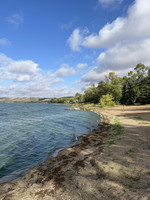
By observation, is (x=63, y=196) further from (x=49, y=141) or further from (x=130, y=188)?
(x=49, y=141)

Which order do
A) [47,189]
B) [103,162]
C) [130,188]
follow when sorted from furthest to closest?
[103,162] → [47,189] → [130,188]

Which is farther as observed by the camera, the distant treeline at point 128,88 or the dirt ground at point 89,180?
the distant treeline at point 128,88

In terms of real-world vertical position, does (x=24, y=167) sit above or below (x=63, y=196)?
below

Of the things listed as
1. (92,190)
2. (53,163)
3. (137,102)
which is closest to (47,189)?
(92,190)

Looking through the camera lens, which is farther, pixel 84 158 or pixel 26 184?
pixel 84 158

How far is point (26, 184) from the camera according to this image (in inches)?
265

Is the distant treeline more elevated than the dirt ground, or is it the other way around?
the distant treeline

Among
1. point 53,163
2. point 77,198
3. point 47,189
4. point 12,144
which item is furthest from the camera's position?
point 12,144

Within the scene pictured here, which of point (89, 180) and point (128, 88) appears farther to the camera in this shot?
point (128, 88)

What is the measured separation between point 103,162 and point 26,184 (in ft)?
17.0

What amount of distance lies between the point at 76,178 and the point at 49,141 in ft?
31.2

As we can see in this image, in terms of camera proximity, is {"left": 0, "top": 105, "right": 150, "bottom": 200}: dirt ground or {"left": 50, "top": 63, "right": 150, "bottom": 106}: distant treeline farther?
{"left": 50, "top": 63, "right": 150, "bottom": 106}: distant treeline

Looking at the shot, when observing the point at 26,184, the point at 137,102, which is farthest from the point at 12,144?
the point at 137,102

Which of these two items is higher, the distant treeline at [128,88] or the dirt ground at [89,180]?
the distant treeline at [128,88]
